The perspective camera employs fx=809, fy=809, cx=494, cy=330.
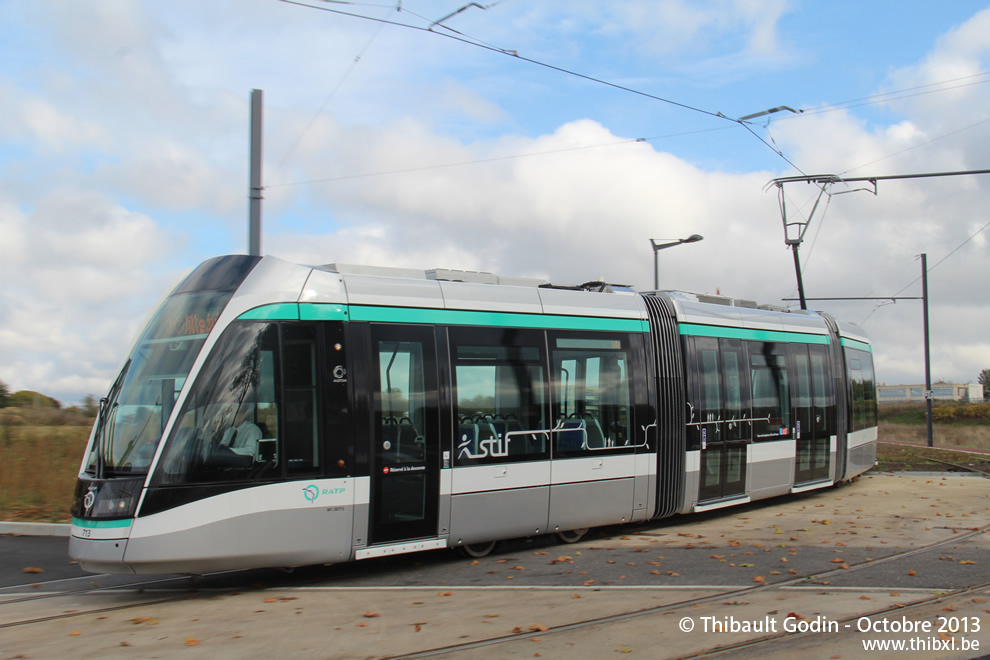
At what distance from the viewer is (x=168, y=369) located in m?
7.73

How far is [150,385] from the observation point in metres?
7.72

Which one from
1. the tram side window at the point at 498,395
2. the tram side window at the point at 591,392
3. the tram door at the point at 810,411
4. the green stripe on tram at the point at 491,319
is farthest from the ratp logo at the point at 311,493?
the tram door at the point at 810,411

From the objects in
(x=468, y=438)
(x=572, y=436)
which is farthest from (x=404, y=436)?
(x=572, y=436)

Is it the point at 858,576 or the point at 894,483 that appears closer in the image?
the point at 858,576

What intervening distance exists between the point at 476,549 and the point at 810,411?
787cm

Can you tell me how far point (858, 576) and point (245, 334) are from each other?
671cm

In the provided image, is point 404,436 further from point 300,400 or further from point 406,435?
point 300,400

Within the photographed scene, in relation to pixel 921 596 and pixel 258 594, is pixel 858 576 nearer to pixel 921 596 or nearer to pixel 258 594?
pixel 921 596

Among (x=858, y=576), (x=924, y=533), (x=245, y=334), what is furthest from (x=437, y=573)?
(x=924, y=533)

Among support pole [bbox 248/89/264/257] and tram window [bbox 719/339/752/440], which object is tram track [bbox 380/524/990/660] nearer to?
tram window [bbox 719/339/752/440]

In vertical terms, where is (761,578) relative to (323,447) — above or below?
below

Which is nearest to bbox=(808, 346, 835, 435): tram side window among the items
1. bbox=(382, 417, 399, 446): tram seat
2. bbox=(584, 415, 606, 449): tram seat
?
bbox=(584, 415, 606, 449): tram seat

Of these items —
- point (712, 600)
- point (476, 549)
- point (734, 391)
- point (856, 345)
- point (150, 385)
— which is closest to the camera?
point (712, 600)

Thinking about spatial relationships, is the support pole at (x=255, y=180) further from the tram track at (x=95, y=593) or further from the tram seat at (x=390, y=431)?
the tram track at (x=95, y=593)
